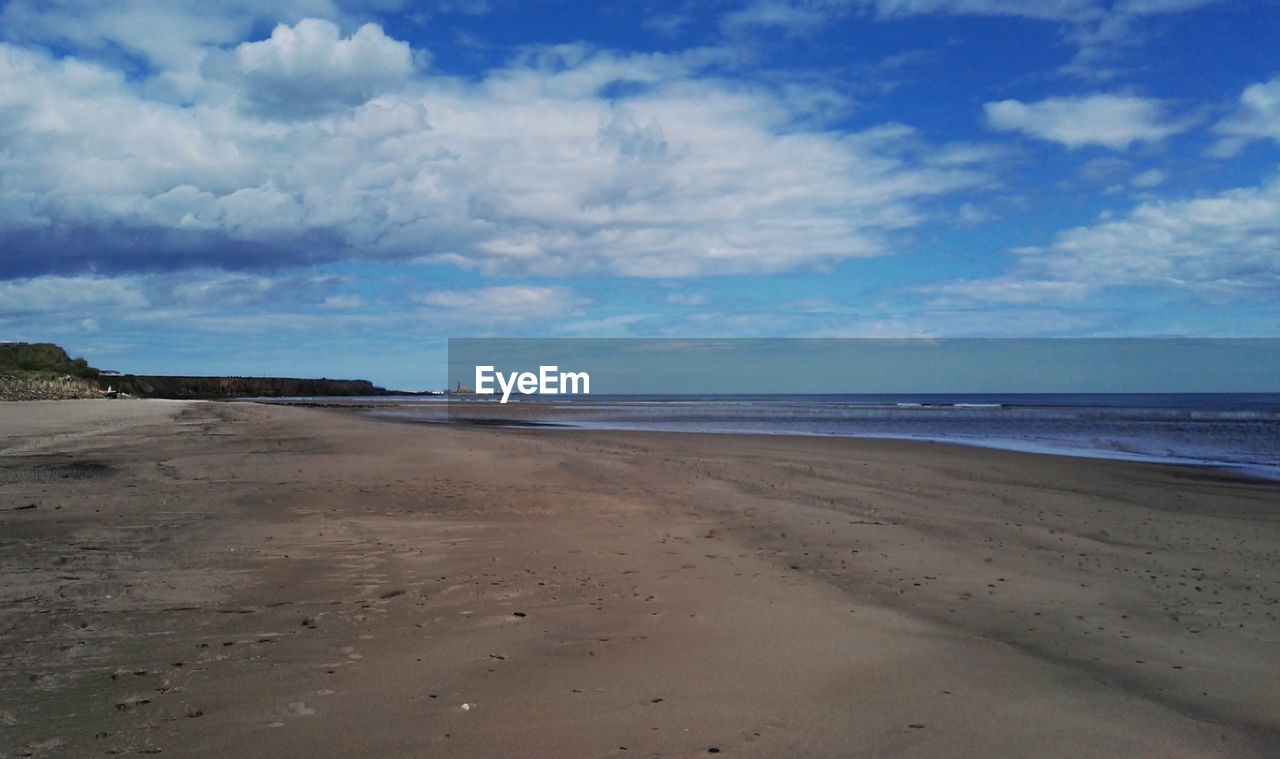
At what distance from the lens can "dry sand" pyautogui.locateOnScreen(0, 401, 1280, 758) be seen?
4.21 metres

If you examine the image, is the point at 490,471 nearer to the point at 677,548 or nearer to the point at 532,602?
the point at 677,548

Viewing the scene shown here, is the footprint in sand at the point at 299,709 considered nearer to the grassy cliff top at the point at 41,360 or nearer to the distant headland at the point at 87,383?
the distant headland at the point at 87,383

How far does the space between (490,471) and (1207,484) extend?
1411cm

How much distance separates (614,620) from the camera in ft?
20.2

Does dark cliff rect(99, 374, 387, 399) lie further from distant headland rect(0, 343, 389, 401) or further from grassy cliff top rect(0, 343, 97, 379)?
grassy cliff top rect(0, 343, 97, 379)

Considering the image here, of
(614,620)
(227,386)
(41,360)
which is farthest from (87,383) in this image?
(614,620)

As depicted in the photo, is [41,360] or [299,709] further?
[41,360]

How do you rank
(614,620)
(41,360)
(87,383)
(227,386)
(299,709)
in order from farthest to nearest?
(227,386), (41,360), (87,383), (614,620), (299,709)

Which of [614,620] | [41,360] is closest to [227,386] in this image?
[41,360]

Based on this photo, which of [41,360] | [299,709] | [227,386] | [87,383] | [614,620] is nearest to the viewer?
[299,709]

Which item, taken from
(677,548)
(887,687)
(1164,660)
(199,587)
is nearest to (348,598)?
(199,587)

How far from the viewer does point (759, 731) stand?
13.8 ft

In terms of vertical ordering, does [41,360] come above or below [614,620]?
above

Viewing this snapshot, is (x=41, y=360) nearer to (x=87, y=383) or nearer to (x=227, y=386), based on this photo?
(x=87, y=383)
